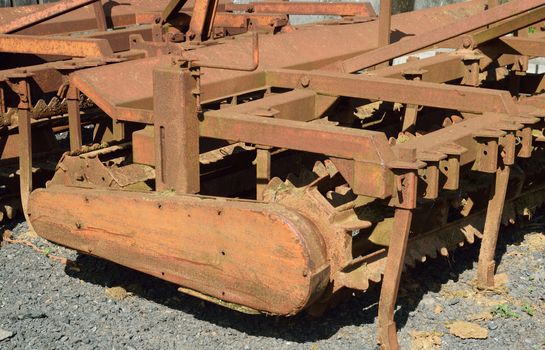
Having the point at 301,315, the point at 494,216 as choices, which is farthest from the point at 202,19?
the point at 494,216

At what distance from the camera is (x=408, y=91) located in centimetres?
475

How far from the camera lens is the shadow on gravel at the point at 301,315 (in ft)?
14.8

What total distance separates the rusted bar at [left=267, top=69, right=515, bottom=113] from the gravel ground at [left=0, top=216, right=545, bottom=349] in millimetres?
1075

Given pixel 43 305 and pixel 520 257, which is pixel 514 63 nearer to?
pixel 520 257

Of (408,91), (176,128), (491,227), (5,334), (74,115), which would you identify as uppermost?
(408,91)

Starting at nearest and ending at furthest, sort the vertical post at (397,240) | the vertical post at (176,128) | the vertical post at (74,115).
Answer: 1. the vertical post at (397,240)
2. the vertical post at (176,128)
3. the vertical post at (74,115)

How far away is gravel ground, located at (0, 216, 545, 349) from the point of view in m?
4.39

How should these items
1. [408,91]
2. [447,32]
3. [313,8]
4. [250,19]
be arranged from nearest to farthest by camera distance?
[408,91], [447,32], [250,19], [313,8]

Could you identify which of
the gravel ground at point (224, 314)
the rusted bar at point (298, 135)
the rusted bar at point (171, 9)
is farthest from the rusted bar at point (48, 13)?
the rusted bar at point (298, 135)

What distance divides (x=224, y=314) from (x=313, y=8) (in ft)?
13.8

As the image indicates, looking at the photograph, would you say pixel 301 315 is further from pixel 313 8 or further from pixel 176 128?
pixel 313 8

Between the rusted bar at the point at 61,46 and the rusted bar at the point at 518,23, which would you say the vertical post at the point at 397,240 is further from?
the rusted bar at the point at 61,46

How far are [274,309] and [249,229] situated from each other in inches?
15.2

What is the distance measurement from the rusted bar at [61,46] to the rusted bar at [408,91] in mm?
1365
